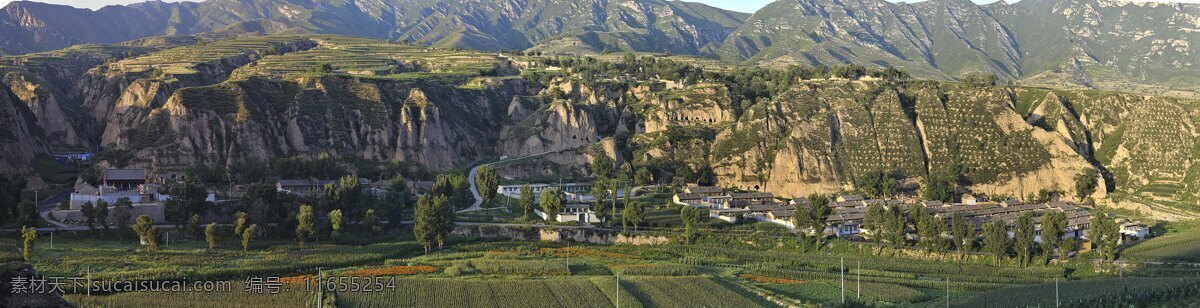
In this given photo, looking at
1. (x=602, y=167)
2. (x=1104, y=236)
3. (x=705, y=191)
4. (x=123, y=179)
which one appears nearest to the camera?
(x=1104, y=236)

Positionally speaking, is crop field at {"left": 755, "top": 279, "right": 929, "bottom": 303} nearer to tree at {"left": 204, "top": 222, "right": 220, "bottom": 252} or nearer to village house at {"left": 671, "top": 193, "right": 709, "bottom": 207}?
village house at {"left": 671, "top": 193, "right": 709, "bottom": 207}

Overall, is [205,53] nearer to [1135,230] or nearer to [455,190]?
[455,190]

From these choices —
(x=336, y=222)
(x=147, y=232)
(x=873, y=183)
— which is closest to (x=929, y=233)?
(x=873, y=183)

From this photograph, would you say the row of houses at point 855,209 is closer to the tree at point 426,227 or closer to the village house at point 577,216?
the village house at point 577,216

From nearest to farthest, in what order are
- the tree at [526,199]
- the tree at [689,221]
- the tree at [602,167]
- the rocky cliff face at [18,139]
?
1. the tree at [689,221]
2. the rocky cliff face at [18,139]
3. the tree at [526,199]
4. the tree at [602,167]

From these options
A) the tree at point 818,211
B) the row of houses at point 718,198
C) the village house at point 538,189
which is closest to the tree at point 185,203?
the village house at point 538,189

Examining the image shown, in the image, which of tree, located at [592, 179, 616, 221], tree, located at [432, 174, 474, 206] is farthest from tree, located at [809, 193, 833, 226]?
tree, located at [432, 174, 474, 206]
